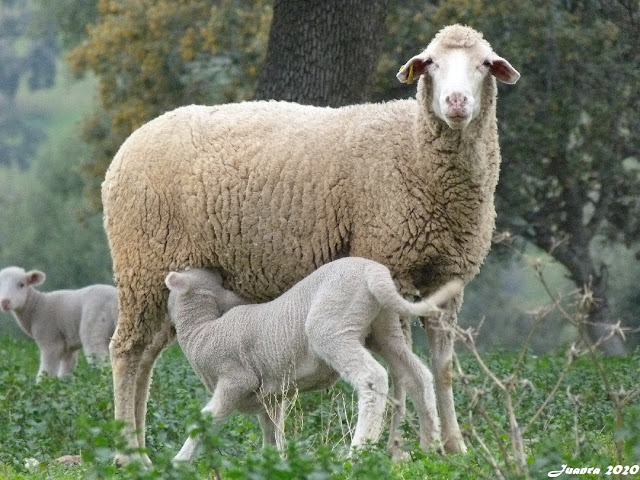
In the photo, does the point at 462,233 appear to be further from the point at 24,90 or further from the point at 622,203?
the point at 24,90

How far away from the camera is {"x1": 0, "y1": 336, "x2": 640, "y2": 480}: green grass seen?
4590mm

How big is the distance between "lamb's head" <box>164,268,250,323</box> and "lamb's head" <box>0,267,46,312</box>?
5555 millimetres

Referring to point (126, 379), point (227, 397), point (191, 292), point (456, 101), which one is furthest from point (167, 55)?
point (456, 101)

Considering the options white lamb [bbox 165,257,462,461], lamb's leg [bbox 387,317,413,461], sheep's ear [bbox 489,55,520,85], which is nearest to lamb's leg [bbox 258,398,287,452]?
white lamb [bbox 165,257,462,461]

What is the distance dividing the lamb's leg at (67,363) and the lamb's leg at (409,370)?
20.8 feet

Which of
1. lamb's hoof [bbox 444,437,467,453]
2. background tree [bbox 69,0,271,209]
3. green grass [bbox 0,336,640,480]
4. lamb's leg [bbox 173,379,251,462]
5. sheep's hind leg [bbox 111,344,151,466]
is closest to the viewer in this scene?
green grass [bbox 0,336,640,480]

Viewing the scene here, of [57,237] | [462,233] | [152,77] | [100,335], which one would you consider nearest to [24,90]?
[57,237]

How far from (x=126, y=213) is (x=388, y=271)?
214 centimetres

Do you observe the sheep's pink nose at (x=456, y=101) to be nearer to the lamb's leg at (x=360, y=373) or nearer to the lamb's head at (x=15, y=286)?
the lamb's leg at (x=360, y=373)

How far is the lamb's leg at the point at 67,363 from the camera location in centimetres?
1245

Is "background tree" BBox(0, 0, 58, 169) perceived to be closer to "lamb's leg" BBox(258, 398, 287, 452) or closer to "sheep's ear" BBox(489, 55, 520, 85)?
"lamb's leg" BBox(258, 398, 287, 452)

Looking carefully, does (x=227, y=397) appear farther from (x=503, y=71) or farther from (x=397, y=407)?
(x=503, y=71)

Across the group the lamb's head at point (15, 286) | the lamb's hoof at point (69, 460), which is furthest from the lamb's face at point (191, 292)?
the lamb's head at point (15, 286)

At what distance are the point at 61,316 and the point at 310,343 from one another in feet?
22.3
